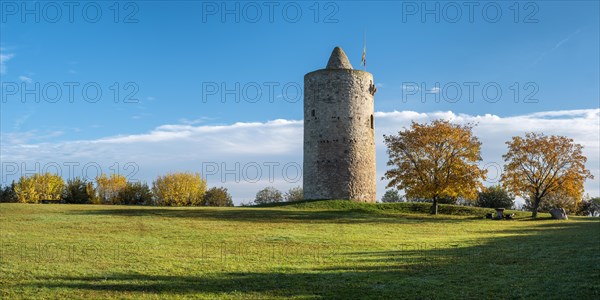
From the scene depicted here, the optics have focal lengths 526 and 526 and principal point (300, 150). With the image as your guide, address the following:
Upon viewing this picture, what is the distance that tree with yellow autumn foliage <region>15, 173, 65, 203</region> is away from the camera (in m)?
69.1

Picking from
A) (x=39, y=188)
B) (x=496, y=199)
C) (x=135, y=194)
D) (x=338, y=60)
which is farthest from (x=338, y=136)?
(x=39, y=188)

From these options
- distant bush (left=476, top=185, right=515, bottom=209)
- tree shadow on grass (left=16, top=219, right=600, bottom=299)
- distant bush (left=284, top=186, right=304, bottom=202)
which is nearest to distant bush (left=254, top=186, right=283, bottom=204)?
distant bush (left=284, top=186, right=304, bottom=202)

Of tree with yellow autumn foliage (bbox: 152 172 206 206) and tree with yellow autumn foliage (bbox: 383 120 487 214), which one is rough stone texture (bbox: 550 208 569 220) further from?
tree with yellow autumn foliage (bbox: 152 172 206 206)

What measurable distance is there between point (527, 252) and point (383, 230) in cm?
1000

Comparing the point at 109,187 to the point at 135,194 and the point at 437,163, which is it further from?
the point at 437,163

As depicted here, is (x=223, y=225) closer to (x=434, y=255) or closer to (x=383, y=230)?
(x=383, y=230)

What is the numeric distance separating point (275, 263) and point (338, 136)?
2932 centimetres

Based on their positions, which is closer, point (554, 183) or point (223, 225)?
point (223, 225)

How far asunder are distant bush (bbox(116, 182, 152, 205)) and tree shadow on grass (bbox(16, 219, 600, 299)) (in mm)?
57683

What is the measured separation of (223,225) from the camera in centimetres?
2614

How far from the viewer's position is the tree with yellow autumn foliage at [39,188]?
69.1 meters

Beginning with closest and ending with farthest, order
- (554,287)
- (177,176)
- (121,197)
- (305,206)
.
Result: (554,287) < (305,206) < (121,197) < (177,176)

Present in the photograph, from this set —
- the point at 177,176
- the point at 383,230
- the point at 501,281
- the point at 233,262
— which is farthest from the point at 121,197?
the point at 501,281

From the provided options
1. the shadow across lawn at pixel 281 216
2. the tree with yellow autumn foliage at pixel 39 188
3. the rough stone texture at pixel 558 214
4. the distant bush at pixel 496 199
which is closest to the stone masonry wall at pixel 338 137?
the shadow across lawn at pixel 281 216
